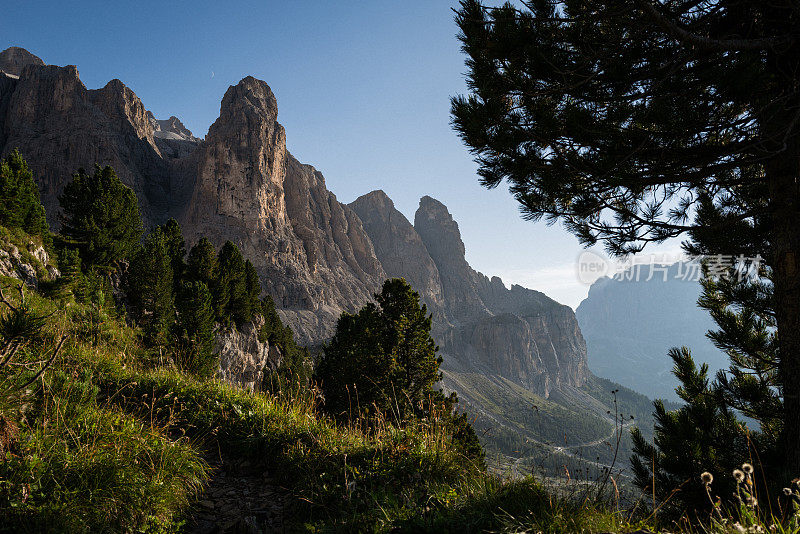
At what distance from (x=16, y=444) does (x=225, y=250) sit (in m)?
32.9

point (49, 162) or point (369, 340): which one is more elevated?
point (49, 162)

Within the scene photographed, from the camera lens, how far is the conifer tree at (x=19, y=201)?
15008 mm

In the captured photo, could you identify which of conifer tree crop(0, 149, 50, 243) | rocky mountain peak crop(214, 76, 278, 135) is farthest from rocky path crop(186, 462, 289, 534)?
rocky mountain peak crop(214, 76, 278, 135)

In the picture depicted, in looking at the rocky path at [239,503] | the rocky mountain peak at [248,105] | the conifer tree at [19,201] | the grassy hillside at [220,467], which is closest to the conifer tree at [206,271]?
the conifer tree at [19,201]

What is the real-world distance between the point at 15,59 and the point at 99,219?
17945 cm

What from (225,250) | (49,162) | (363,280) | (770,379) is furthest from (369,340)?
(363,280)

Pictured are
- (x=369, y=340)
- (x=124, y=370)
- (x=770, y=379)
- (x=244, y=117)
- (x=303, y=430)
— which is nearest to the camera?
(x=303, y=430)

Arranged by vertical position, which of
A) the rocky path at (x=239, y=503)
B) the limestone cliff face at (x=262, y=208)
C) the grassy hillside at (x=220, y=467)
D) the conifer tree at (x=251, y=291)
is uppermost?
the limestone cliff face at (x=262, y=208)

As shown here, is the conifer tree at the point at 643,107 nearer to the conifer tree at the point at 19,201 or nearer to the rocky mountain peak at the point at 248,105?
the conifer tree at the point at 19,201

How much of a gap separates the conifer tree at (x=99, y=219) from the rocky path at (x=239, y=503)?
23.8m

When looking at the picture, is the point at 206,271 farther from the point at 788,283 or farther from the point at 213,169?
the point at 213,169

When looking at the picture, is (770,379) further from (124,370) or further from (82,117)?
(82,117)

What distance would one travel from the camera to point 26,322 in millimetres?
2127

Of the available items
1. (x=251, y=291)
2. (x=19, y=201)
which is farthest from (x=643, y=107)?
(x=251, y=291)
